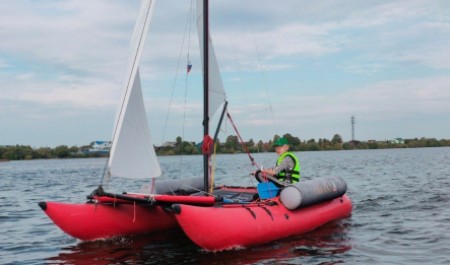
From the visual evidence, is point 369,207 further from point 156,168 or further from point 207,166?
point 156,168

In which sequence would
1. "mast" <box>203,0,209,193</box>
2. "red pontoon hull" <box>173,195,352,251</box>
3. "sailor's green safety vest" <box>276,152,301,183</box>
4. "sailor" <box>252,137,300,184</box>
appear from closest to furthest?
1. "red pontoon hull" <box>173,195,352,251</box>
2. "mast" <box>203,0,209,193</box>
3. "sailor" <box>252,137,300,184</box>
4. "sailor's green safety vest" <box>276,152,301,183</box>

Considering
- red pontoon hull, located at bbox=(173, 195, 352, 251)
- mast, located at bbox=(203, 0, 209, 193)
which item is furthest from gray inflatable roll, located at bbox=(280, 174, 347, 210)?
mast, located at bbox=(203, 0, 209, 193)

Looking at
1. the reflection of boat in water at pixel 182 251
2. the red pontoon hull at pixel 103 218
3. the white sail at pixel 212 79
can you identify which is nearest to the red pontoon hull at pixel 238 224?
the reflection of boat in water at pixel 182 251

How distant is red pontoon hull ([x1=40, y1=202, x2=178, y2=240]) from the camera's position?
32.3ft

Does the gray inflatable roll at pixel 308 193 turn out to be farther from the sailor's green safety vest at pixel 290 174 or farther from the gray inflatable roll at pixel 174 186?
the gray inflatable roll at pixel 174 186

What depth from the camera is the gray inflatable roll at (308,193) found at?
10.6 metres

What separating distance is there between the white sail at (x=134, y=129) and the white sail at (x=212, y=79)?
1.92 metres

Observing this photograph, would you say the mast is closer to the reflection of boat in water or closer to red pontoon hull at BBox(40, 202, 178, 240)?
red pontoon hull at BBox(40, 202, 178, 240)

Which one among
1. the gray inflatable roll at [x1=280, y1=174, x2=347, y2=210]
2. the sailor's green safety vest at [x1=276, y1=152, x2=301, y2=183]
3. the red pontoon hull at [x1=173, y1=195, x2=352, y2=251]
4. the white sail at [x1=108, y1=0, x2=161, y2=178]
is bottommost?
the red pontoon hull at [x1=173, y1=195, x2=352, y2=251]

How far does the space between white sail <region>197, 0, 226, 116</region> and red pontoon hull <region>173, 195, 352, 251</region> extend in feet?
8.59

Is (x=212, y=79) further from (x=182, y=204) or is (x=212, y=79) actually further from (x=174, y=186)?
(x=182, y=204)

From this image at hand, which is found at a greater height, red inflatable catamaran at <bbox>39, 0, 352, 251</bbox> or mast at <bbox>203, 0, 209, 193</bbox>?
mast at <bbox>203, 0, 209, 193</bbox>

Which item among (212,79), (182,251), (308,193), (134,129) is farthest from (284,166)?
(134,129)

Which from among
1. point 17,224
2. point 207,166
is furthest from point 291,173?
point 17,224
